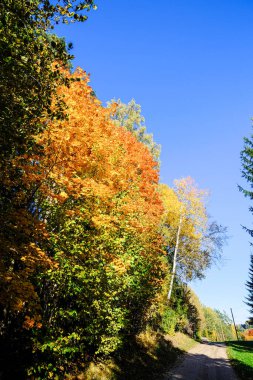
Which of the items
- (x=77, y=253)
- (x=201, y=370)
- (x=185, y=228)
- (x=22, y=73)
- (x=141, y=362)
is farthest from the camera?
(x=185, y=228)

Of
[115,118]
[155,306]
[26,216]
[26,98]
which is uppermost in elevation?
[115,118]

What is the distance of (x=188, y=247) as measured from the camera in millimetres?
29531

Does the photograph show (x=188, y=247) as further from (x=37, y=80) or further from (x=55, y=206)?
(x=37, y=80)

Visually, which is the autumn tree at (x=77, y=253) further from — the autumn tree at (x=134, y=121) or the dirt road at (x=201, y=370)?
the autumn tree at (x=134, y=121)

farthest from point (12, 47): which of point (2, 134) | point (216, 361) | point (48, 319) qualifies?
point (216, 361)

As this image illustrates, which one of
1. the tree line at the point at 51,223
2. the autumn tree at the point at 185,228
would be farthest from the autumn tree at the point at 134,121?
the tree line at the point at 51,223

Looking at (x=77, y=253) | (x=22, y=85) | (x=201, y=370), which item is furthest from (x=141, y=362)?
(x=22, y=85)

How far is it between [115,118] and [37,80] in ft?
82.8

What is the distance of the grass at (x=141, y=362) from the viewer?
11.3 metres

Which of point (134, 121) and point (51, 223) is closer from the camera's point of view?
point (51, 223)

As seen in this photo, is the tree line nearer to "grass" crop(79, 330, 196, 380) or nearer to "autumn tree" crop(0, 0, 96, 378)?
"autumn tree" crop(0, 0, 96, 378)

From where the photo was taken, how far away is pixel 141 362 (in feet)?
48.0

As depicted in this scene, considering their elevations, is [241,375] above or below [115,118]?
below

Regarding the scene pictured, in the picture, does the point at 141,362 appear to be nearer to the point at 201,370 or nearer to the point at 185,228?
the point at 201,370
